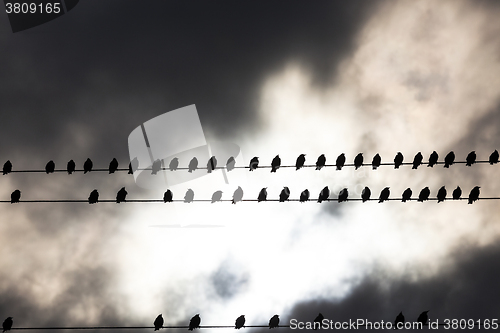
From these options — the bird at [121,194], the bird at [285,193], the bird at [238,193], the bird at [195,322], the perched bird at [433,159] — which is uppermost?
the perched bird at [433,159]

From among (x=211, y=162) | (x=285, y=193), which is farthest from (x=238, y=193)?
(x=211, y=162)

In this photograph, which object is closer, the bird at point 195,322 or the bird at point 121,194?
the bird at point 195,322

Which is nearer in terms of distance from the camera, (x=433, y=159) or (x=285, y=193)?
(x=433, y=159)

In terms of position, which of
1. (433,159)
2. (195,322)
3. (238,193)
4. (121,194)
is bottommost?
(195,322)

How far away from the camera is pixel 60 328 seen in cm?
1509

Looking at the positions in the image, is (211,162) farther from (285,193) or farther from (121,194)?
(121,194)

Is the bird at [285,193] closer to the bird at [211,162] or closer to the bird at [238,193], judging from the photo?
the bird at [238,193]

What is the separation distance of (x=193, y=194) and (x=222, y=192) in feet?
7.13

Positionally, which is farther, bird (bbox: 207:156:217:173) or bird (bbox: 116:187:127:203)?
bird (bbox: 116:187:127:203)

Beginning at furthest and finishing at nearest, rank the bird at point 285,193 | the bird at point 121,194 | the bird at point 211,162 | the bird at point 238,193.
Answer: the bird at point 238,193 → the bird at point 121,194 → the bird at point 285,193 → the bird at point 211,162

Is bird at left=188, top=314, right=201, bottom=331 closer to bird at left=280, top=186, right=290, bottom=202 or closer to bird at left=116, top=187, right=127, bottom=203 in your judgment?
bird at left=116, top=187, right=127, bottom=203

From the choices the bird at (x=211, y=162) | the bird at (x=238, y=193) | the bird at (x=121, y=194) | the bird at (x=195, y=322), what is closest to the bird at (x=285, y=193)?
the bird at (x=238, y=193)

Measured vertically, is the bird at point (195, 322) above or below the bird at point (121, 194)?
below

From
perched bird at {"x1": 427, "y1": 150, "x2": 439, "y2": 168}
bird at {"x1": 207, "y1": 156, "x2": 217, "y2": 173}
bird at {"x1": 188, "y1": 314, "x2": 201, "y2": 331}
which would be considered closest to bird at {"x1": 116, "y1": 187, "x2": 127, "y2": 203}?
bird at {"x1": 207, "y1": 156, "x2": 217, "y2": 173}
